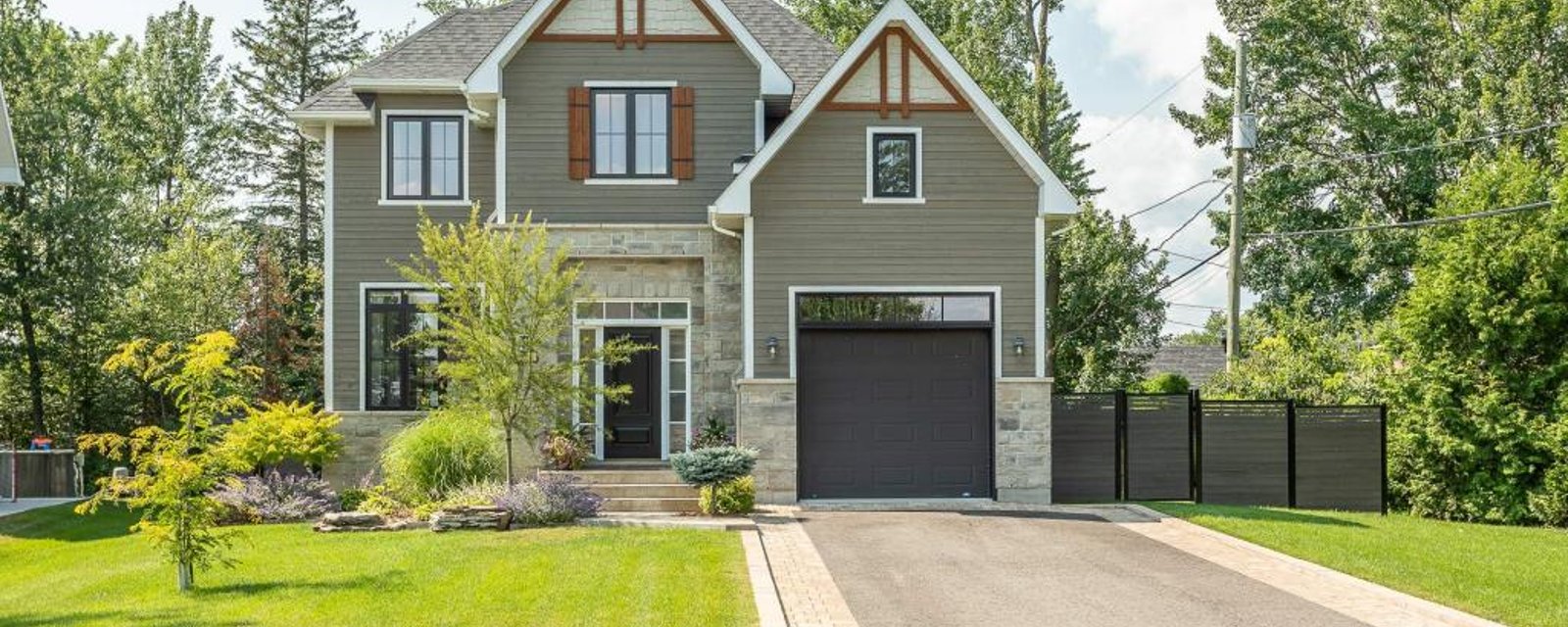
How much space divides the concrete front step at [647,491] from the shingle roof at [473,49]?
685cm

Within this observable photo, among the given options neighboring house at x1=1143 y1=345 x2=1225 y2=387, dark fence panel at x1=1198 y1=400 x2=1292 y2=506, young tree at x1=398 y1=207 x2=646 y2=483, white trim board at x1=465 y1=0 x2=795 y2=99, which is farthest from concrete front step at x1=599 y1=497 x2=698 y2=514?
neighboring house at x1=1143 y1=345 x2=1225 y2=387

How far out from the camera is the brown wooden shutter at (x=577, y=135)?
2080cm

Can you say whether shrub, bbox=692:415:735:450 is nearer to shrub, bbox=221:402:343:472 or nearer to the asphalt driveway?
the asphalt driveway

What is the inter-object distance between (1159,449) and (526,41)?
11.2 metres

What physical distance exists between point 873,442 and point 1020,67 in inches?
621

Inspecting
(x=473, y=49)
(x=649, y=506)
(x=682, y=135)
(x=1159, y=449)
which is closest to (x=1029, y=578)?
(x=649, y=506)

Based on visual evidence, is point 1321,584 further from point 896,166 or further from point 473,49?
point 473,49

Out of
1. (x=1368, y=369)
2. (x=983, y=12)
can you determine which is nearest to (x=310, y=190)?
(x=983, y=12)

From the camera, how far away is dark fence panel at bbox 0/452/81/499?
81.1ft

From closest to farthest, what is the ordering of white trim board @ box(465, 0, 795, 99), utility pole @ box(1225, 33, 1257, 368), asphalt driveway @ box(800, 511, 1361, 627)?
1. asphalt driveway @ box(800, 511, 1361, 627)
2. white trim board @ box(465, 0, 795, 99)
3. utility pole @ box(1225, 33, 1257, 368)

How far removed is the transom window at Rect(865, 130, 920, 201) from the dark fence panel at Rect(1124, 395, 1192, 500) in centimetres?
489

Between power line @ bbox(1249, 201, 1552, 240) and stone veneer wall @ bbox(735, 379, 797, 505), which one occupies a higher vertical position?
power line @ bbox(1249, 201, 1552, 240)

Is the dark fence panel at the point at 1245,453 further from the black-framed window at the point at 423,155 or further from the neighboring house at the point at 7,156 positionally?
the neighboring house at the point at 7,156

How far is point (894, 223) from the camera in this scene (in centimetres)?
1977
